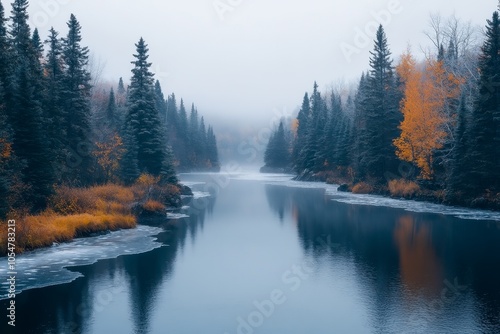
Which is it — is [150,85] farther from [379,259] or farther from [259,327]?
[259,327]

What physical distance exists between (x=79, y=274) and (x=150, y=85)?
30562 millimetres

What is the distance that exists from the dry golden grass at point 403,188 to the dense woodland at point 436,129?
4.1 inches

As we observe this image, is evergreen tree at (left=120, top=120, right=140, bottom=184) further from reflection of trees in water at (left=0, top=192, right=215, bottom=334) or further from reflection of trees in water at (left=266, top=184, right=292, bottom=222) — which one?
reflection of trees in water at (left=0, top=192, right=215, bottom=334)

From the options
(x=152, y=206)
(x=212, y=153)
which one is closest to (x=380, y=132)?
(x=152, y=206)

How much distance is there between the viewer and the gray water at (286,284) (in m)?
11.7

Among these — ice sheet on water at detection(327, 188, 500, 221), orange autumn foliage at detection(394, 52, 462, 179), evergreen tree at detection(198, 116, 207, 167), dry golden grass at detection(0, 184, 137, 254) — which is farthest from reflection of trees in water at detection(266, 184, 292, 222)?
evergreen tree at detection(198, 116, 207, 167)

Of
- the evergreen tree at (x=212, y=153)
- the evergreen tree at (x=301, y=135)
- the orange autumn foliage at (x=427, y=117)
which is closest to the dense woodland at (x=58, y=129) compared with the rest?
the orange autumn foliage at (x=427, y=117)

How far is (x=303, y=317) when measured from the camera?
A: 12367mm

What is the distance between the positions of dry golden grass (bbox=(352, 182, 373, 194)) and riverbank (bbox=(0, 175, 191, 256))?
2442cm

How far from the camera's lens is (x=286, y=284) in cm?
1575

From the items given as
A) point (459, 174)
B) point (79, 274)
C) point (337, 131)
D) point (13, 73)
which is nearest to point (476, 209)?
point (459, 174)

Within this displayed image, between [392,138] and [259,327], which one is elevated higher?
[392,138]

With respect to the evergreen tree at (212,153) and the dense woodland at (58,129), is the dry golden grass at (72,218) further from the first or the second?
the evergreen tree at (212,153)

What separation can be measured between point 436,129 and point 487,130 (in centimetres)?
811
